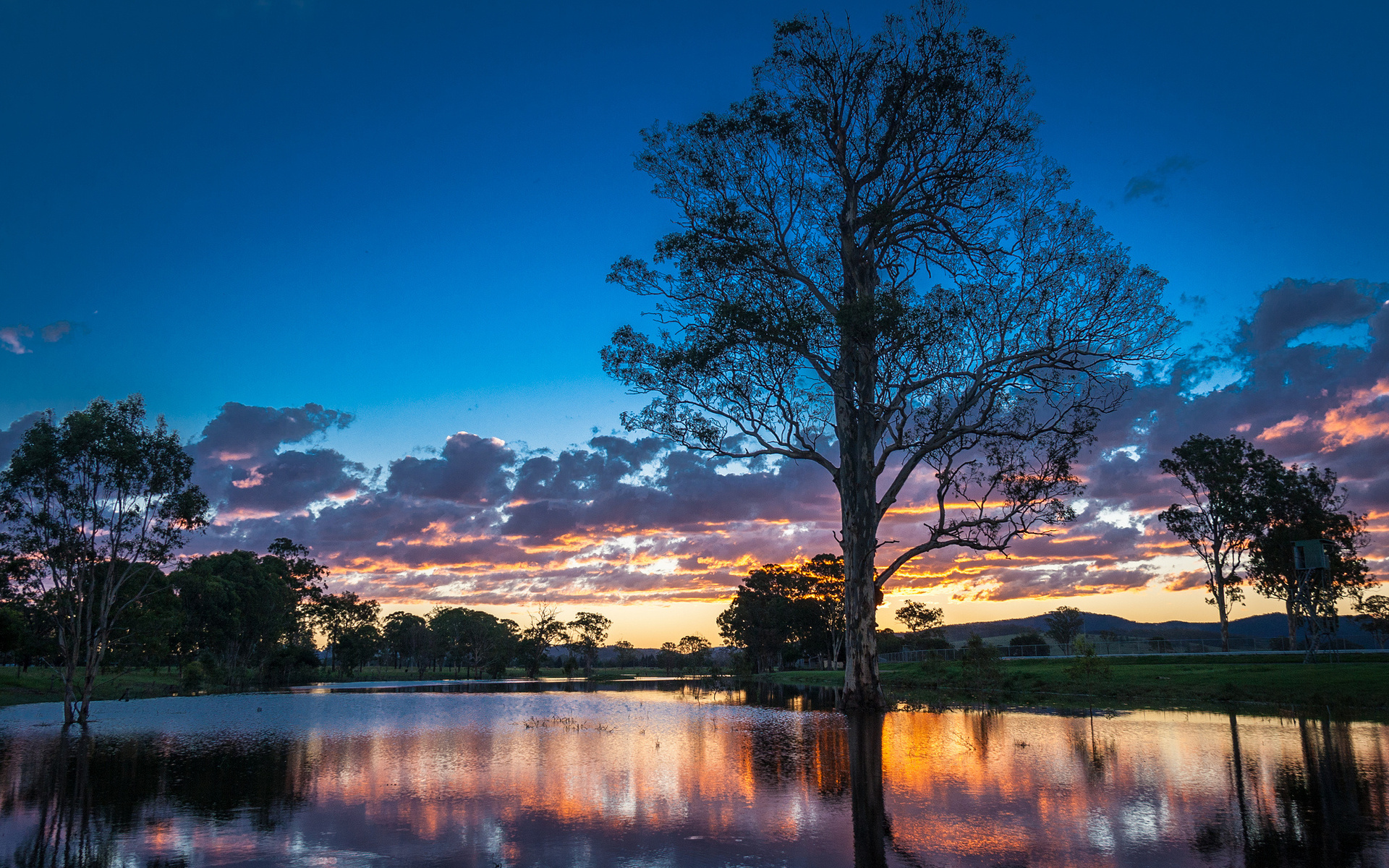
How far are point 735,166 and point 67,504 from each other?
88.9 feet

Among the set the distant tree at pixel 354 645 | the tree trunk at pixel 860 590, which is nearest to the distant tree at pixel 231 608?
the distant tree at pixel 354 645

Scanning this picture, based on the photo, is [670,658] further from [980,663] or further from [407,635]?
[980,663]

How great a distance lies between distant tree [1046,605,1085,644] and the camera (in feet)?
320

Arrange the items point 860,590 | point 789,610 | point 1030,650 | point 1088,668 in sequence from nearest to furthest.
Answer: point 860,590 < point 1088,668 < point 1030,650 < point 789,610

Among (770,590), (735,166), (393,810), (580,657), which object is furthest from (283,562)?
(393,810)

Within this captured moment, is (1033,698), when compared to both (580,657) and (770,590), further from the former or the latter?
(580,657)

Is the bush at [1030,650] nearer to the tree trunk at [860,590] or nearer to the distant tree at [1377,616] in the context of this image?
the distant tree at [1377,616]

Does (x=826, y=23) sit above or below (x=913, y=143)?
above

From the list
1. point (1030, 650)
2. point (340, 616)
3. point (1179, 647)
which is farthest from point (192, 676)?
point (1179, 647)

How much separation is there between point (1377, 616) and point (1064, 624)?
48466 millimetres

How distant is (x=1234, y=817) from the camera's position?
900cm

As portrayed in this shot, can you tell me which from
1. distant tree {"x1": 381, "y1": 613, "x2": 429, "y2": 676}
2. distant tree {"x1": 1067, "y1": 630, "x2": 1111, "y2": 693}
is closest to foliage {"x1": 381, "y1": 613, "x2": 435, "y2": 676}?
distant tree {"x1": 381, "y1": 613, "x2": 429, "y2": 676}

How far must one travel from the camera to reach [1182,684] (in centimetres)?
3152

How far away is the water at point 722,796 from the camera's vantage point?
7621 mm
